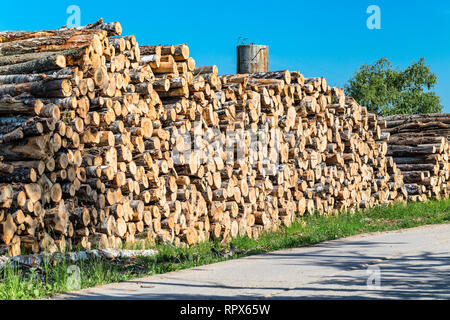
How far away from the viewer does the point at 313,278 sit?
247 inches

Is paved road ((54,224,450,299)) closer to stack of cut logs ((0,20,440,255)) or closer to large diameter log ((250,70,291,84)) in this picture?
stack of cut logs ((0,20,440,255))

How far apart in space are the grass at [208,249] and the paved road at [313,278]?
0.31m

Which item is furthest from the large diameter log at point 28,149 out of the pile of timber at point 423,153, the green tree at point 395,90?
→ the green tree at point 395,90

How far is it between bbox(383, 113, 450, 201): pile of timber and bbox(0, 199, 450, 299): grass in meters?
0.89

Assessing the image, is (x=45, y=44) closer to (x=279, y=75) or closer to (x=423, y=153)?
(x=279, y=75)

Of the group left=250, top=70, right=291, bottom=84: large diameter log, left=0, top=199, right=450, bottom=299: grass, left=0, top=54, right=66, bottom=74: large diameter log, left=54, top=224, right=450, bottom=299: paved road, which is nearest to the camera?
left=54, top=224, right=450, bottom=299: paved road

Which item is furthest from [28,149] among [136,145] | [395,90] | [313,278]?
[395,90]

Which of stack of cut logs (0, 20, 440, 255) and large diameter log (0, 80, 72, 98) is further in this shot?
large diameter log (0, 80, 72, 98)

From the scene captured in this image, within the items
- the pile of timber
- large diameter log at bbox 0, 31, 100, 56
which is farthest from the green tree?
large diameter log at bbox 0, 31, 100, 56

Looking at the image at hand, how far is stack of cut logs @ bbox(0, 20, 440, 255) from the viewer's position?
8.18 m

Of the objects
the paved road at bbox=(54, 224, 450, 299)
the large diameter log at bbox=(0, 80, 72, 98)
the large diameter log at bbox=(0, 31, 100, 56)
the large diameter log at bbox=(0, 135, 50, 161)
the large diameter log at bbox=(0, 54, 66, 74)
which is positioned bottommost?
the paved road at bbox=(54, 224, 450, 299)

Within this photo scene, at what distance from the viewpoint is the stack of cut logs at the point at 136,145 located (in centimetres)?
818

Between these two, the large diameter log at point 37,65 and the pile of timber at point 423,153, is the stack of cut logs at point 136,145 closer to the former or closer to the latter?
the large diameter log at point 37,65

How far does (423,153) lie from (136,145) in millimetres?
11417
